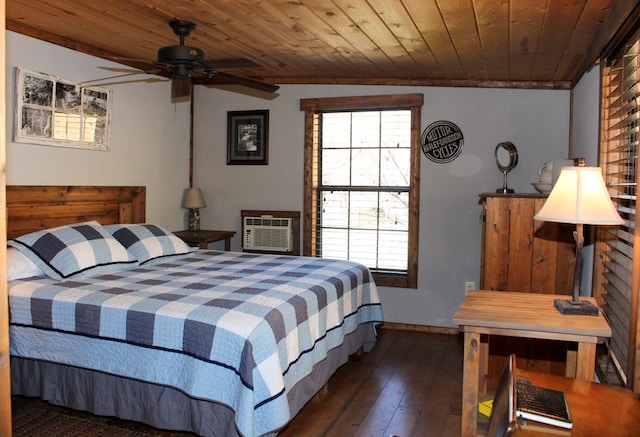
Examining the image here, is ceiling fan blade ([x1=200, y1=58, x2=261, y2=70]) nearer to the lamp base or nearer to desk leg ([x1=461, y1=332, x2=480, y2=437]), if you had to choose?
desk leg ([x1=461, y1=332, x2=480, y2=437])

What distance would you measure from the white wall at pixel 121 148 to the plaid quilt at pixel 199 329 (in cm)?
110

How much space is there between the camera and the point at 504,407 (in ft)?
3.83

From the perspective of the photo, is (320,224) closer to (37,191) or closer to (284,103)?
(284,103)

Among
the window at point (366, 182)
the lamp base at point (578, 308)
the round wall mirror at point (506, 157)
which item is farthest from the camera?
the window at point (366, 182)

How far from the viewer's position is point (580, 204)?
86.9 inches

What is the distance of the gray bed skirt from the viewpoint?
248 centimetres

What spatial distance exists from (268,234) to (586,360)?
357cm

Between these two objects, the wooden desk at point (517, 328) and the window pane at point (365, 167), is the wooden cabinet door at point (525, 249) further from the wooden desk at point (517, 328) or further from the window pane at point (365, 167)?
the window pane at point (365, 167)

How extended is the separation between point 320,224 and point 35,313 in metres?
2.92

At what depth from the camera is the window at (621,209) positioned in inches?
86.8

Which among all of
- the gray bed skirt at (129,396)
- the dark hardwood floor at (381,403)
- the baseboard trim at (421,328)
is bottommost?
the dark hardwood floor at (381,403)

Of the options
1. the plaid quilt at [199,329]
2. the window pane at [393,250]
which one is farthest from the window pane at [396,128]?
the plaid quilt at [199,329]

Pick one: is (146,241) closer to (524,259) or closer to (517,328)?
(524,259)

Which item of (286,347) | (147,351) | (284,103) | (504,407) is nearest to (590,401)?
(504,407)
